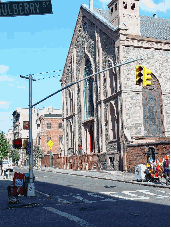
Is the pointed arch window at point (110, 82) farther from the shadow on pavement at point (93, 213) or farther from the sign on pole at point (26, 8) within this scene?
the sign on pole at point (26, 8)

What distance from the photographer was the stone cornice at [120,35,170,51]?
35594 millimetres

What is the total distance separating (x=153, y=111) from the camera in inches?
1428

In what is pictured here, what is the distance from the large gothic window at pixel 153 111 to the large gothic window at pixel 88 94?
367 inches

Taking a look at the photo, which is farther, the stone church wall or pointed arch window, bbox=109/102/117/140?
pointed arch window, bbox=109/102/117/140

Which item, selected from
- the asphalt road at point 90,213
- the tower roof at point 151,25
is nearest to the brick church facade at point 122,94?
the tower roof at point 151,25

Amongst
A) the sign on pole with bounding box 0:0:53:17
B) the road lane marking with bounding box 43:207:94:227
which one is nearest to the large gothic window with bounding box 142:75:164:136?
the road lane marking with bounding box 43:207:94:227

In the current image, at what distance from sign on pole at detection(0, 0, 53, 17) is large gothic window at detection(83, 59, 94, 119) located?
37.3 metres

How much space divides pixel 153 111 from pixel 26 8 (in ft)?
104

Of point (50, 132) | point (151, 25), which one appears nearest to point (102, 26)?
point (151, 25)

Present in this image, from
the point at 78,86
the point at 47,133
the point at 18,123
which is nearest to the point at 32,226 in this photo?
the point at 78,86

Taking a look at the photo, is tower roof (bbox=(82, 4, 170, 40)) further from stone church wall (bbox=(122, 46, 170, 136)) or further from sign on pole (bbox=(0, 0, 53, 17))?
sign on pole (bbox=(0, 0, 53, 17))

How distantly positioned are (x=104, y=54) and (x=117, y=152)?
40.7 feet

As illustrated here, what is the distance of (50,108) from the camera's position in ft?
299

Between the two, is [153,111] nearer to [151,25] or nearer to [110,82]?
[110,82]
